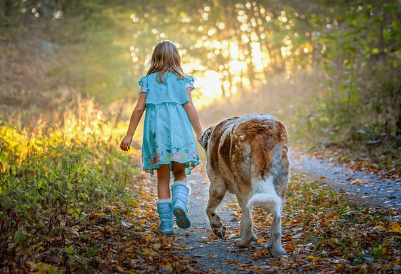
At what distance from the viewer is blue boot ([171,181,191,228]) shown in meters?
3.94

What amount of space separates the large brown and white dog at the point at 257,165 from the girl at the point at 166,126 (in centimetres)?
54

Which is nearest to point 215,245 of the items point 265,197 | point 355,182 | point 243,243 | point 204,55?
point 243,243

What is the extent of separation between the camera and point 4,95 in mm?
13281

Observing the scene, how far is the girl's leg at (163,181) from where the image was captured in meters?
4.34

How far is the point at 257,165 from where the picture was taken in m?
3.42

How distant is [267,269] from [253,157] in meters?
0.95

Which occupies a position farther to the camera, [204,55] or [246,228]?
[204,55]

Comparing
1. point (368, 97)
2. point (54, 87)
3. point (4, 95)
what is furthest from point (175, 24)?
point (368, 97)

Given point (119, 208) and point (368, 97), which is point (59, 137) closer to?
point (119, 208)

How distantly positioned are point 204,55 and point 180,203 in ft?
58.4

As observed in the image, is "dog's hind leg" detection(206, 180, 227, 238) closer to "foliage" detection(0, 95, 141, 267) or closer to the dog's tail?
the dog's tail

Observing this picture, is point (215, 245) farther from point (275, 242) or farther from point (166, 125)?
point (166, 125)

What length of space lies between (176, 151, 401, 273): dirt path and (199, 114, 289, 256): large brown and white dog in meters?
0.22

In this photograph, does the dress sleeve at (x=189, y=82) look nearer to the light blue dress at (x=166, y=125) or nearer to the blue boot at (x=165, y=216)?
the light blue dress at (x=166, y=125)
